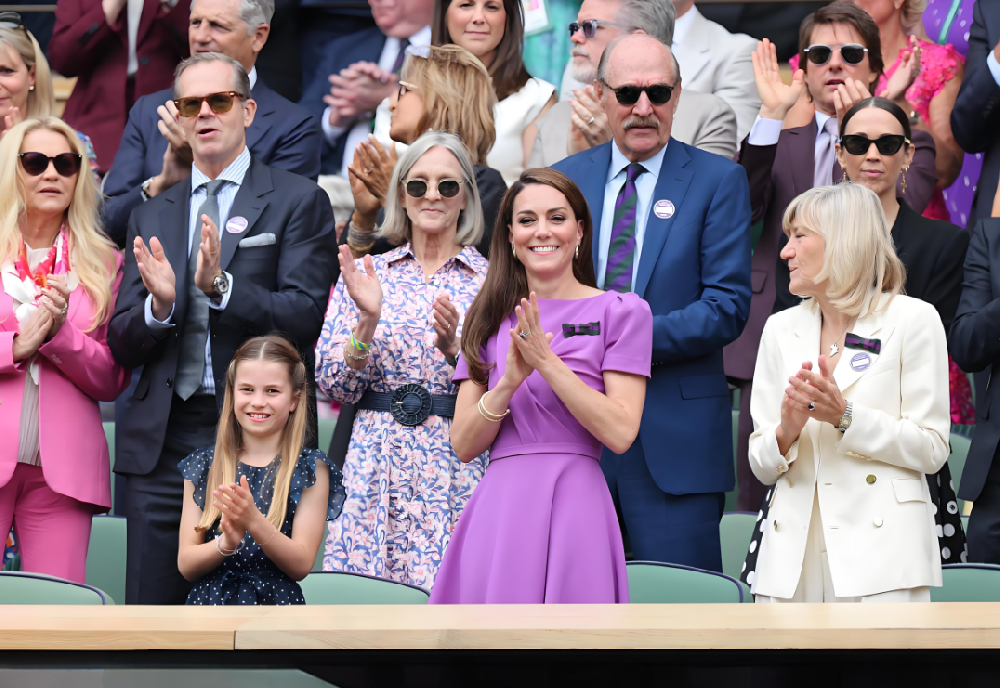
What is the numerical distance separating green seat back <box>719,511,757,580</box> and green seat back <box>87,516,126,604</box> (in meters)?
1.92

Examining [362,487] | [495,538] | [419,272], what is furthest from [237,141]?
[495,538]

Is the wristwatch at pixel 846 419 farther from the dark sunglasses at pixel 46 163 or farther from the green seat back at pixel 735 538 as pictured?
the dark sunglasses at pixel 46 163

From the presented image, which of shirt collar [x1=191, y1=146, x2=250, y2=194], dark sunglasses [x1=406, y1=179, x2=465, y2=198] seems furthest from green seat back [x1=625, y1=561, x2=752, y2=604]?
shirt collar [x1=191, y1=146, x2=250, y2=194]

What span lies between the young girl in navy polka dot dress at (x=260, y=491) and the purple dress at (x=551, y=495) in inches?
21.1

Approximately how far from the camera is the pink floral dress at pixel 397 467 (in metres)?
3.39

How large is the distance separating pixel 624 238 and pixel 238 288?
3.92 feet

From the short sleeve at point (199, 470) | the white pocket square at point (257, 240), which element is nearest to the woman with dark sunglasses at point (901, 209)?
the white pocket square at point (257, 240)

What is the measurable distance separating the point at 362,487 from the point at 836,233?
1512mm

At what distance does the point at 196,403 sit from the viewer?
369 centimetres

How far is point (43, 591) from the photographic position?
2637 mm

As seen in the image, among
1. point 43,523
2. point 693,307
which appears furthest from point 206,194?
point 693,307

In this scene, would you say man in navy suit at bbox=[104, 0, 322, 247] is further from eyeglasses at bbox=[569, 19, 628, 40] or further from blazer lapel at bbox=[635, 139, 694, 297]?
blazer lapel at bbox=[635, 139, 694, 297]

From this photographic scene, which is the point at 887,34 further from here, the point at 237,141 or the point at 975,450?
the point at 237,141

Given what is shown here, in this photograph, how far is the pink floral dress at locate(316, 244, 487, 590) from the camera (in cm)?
339
